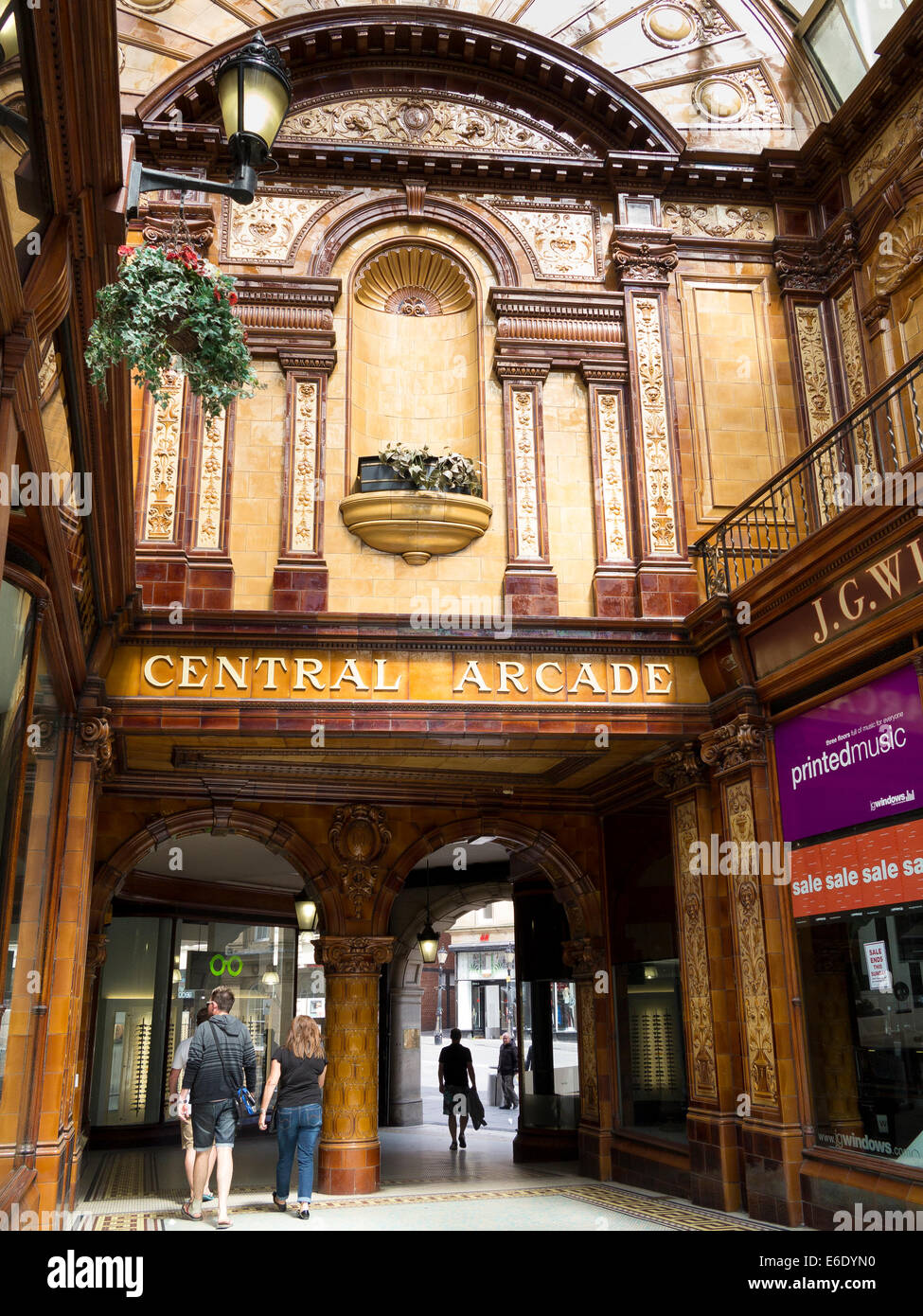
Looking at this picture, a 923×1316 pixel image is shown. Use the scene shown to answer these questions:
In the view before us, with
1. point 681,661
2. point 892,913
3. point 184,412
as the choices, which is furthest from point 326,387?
point 892,913

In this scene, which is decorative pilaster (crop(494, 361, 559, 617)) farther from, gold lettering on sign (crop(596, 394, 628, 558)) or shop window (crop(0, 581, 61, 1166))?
shop window (crop(0, 581, 61, 1166))

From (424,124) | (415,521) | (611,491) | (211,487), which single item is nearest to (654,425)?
(611,491)

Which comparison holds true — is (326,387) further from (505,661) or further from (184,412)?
(505,661)

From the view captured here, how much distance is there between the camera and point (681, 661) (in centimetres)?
1009

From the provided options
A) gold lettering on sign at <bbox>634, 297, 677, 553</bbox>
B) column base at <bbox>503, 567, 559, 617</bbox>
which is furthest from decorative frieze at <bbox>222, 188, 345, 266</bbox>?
column base at <bbox>503, 567, 559, 617</bbox>

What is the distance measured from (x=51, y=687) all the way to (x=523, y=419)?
5492mm

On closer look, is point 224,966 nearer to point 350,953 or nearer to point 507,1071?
point 350,953

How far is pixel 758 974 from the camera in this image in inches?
357

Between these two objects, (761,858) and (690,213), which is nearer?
(761,858)

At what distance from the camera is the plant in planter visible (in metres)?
10.3

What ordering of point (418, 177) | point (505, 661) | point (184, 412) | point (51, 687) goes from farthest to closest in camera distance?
point (418, 177) < point (184, 412) < point (505, 661) < point (51, 687)

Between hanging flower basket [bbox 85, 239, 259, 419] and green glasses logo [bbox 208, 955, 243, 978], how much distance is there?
13.2 m

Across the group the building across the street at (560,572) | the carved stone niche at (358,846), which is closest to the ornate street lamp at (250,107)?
the building across the street at (560,572)

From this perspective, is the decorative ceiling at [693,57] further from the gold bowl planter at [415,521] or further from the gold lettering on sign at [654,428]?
the gold bowl planter at [415,521]
